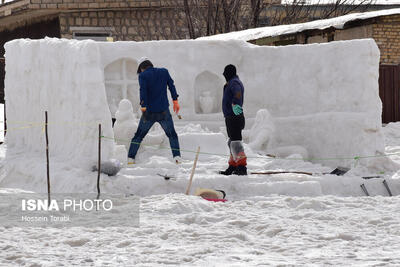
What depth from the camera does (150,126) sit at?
10977mm

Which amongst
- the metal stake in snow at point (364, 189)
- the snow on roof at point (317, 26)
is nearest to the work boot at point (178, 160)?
the metal stake in snow at point (364, 189)

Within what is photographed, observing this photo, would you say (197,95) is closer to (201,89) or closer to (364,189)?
(201,89)

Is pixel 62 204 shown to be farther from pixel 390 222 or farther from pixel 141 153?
pixel 390 222

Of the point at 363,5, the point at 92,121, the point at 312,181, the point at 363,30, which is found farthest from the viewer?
the point at 363,5

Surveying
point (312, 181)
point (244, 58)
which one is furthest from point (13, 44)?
point (312, 181)

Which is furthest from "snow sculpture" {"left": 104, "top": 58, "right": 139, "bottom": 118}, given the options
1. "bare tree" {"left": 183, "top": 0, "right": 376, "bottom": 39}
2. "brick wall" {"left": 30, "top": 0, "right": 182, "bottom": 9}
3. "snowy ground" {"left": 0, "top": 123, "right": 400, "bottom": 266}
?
"bare tree" {"left": 183, "top": 0, "right": 376, "bottom": 39}

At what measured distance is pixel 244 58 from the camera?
541 inches

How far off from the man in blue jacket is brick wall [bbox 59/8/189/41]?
13.2 metres

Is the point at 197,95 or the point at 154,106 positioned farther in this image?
the point at 197,95

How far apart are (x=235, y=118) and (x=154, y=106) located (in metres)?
1.30

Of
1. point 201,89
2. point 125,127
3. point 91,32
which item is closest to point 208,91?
point 201,89

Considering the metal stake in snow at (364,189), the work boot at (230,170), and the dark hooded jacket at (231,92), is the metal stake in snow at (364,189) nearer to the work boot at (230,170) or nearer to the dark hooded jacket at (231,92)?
the work boot at (230,170)

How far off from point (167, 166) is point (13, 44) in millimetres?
3954

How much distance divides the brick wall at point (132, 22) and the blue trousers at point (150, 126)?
13285 millimetres
